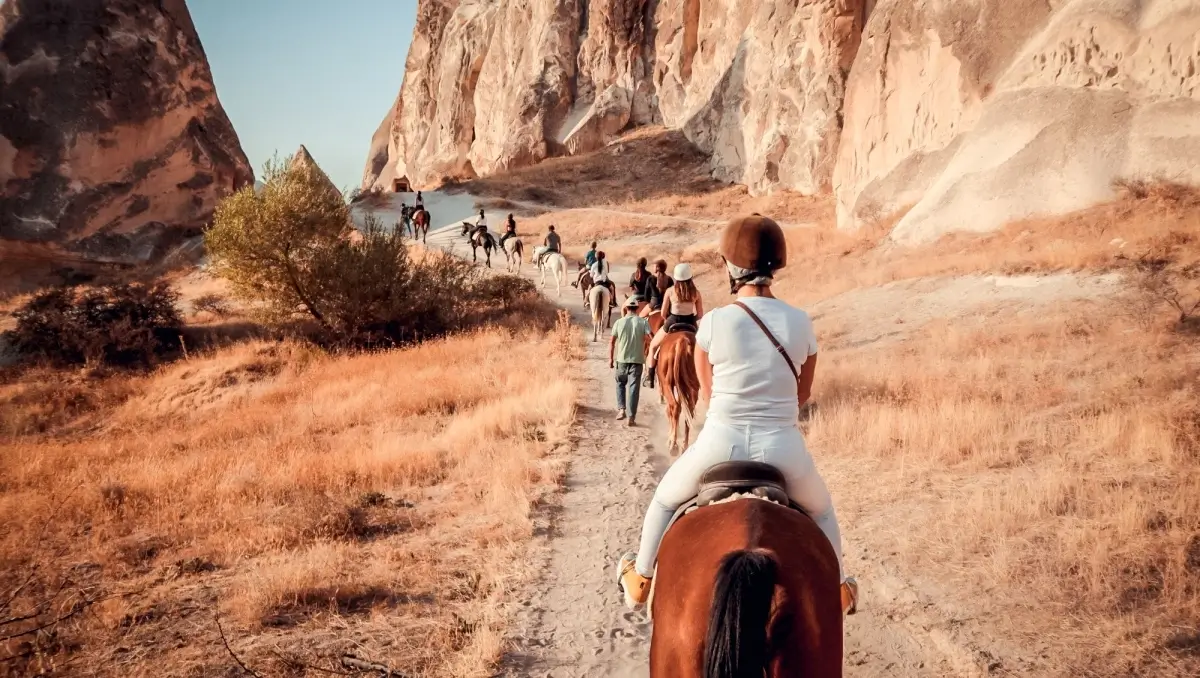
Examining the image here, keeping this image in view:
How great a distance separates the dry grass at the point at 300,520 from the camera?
4.50m

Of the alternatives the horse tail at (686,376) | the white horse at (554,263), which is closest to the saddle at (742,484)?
the horse tail at (686,376)

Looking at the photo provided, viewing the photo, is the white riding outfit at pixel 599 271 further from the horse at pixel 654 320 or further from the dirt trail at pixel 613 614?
the dirt trail at pixel 613 614

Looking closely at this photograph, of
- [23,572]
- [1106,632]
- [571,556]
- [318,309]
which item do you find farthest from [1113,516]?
[318,309]

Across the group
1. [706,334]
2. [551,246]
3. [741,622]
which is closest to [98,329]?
[551,246]

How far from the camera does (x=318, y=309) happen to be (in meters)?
20.4

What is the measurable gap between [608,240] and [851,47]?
15.6 meters

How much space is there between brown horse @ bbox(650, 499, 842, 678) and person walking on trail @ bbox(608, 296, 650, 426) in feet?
22.7

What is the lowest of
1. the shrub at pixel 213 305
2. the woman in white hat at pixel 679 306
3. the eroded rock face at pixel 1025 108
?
the woman in white hat at pixel 679 306

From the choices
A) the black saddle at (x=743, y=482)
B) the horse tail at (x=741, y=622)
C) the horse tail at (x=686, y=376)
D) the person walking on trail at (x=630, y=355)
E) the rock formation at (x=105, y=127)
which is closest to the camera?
the horse tail at (x=741, y=622)

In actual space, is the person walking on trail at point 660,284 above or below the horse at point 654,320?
above

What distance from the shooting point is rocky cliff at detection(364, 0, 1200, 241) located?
14703mm

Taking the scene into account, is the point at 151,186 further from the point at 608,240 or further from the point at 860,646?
the point at 860,646

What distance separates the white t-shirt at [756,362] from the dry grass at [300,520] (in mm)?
2405

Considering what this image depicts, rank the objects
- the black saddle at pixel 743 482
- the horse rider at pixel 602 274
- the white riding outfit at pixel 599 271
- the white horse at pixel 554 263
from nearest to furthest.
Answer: the black saddle at pixel 743 482, the horse rider at pixel 602 274, the white riding outfit at pixel 599 271, the white horse at pixel 554 263
